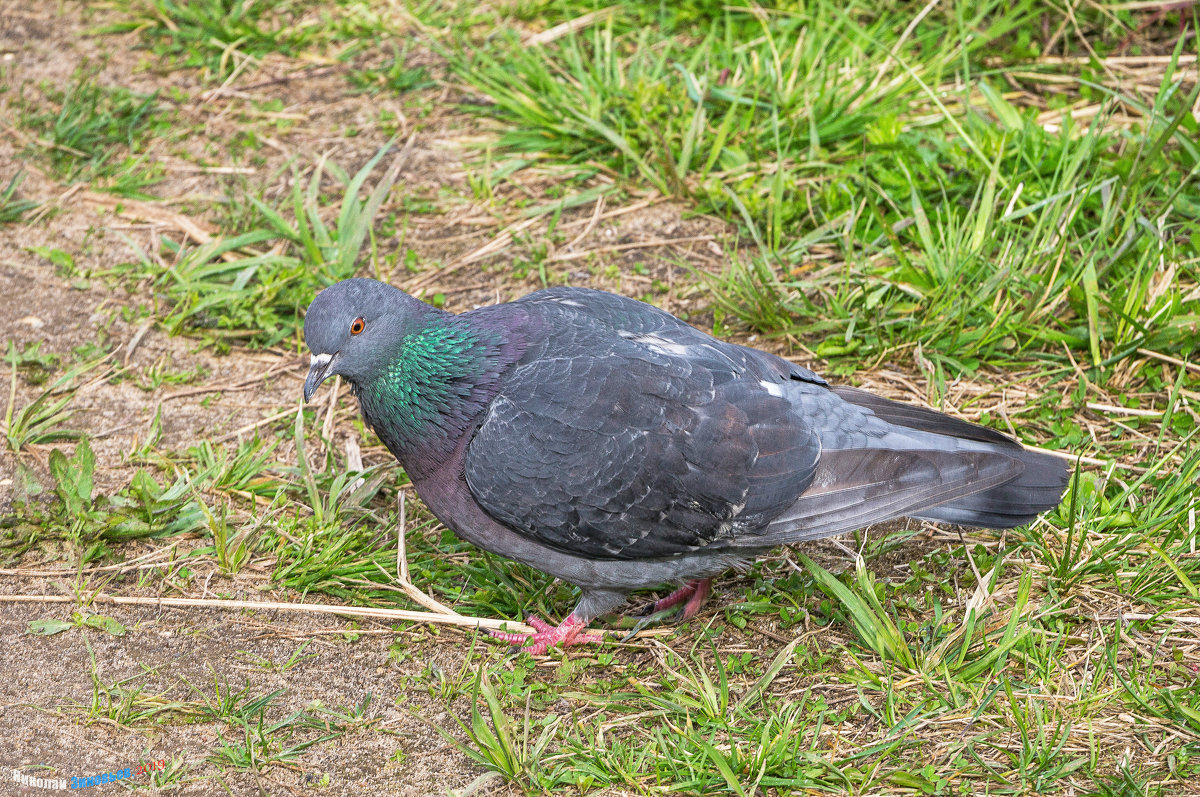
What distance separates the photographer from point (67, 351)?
5.00m

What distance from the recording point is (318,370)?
3811 millimetres

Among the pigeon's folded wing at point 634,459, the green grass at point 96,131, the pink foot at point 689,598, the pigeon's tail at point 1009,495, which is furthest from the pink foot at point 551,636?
the green grass at point 96,131

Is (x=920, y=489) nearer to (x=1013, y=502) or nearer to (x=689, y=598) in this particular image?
(x=1013, y=502)

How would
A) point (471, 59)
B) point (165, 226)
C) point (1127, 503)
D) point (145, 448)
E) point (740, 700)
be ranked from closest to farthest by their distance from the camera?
point (740, 700)
point (1127, 503)
point (145, 448)
point (165, 226)
point (471, 59)

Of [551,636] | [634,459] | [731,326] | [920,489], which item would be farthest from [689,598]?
[731,326]

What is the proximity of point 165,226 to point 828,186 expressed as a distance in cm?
356

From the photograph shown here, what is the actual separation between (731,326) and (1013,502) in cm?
180

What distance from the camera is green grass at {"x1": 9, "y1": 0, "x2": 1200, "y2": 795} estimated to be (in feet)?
10.9

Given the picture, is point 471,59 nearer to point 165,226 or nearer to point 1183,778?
point 165,226

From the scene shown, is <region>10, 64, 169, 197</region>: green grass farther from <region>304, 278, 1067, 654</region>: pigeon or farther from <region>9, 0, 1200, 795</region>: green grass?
<region>304, 278, 1067, 654</region>: pigeon

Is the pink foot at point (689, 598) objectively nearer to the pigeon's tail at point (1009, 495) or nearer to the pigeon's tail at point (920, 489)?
the pigeon's tail at point (920, 489)

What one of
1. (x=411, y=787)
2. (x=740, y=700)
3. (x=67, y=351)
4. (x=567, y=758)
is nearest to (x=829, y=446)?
(x=740, y=700)

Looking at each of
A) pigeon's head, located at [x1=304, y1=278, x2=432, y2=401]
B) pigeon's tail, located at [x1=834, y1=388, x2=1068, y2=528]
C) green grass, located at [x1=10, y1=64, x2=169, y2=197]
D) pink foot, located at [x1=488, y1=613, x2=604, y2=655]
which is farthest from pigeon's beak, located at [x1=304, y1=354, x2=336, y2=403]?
green grass, located at [x1=10, y1=64, x2=169, y2=197]

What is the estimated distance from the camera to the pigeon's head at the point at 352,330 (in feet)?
12.5
